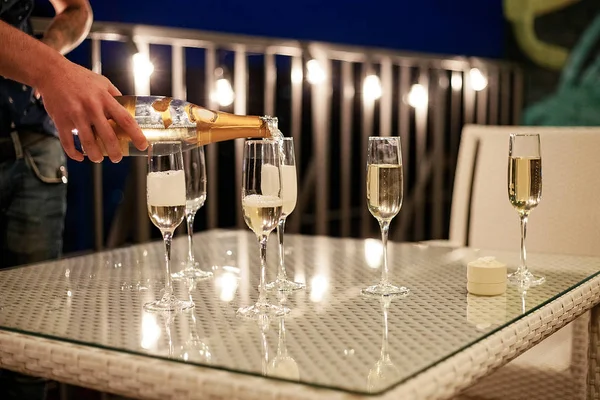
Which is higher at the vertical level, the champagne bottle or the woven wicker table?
the champagne bottle

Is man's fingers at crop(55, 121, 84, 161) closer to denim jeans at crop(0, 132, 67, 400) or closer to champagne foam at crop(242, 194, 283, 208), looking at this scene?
champagne foam at crop(242, 194, 283, 208)

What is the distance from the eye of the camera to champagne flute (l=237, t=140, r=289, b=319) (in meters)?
1.09

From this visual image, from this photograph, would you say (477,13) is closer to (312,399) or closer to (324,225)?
(324,225)

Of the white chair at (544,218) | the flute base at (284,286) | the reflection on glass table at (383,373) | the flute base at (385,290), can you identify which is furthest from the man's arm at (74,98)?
the white chair at (544,218)

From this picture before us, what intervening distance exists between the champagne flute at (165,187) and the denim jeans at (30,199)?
83 centimetres

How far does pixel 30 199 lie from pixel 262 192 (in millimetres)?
949

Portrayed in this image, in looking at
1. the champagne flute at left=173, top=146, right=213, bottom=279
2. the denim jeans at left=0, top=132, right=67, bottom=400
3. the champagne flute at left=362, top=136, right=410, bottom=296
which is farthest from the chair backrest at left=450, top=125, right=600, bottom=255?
the denim jeans at left=0, top=132, right=67, bottom=400

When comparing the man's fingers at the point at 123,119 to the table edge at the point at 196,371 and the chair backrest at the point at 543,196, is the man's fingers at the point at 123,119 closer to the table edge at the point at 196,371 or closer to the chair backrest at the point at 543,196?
the table edge at the point at 196,371

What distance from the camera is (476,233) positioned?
7.00 ft

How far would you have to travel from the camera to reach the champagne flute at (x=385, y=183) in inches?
48.3

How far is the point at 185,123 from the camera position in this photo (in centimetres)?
138

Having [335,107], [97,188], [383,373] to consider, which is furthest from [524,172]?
[335,107]

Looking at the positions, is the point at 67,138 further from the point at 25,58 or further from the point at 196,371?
the point at 196,371

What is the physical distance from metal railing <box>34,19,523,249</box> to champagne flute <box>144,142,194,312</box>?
1415 millimetres
